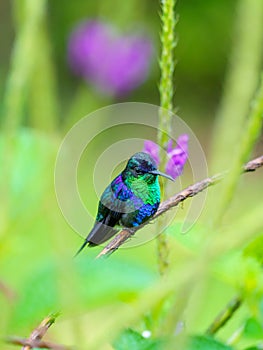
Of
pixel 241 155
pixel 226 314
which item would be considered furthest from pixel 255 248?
pixel 241 155

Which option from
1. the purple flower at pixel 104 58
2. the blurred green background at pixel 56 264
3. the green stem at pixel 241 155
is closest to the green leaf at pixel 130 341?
the blurred green background at pixel 56 264

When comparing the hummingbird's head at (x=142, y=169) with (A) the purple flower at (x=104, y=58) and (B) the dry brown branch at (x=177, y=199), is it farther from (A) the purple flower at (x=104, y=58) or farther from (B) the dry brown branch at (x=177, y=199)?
(A) the purple flower at (x=104, y=58)

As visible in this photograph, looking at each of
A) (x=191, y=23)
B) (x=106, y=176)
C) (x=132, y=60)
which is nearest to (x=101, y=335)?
(x=106, y=176)

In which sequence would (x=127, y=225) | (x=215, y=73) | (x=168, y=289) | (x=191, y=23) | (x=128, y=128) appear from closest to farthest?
(x=168, y=289) → (x=127, y=225) → (x=128, y=128) → (x=191, y=23) → (x=215, y=73)

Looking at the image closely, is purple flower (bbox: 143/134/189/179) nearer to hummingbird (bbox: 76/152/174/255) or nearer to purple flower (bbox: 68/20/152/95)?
hummingbird (bbox: 76/152/174/255)

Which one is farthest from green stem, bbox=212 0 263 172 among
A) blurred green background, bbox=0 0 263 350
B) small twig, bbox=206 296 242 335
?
small twig, bbox=206 296 242 335

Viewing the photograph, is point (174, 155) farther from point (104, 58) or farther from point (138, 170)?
point (104, 58)

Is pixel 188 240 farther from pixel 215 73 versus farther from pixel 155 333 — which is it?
pixel 215 73
